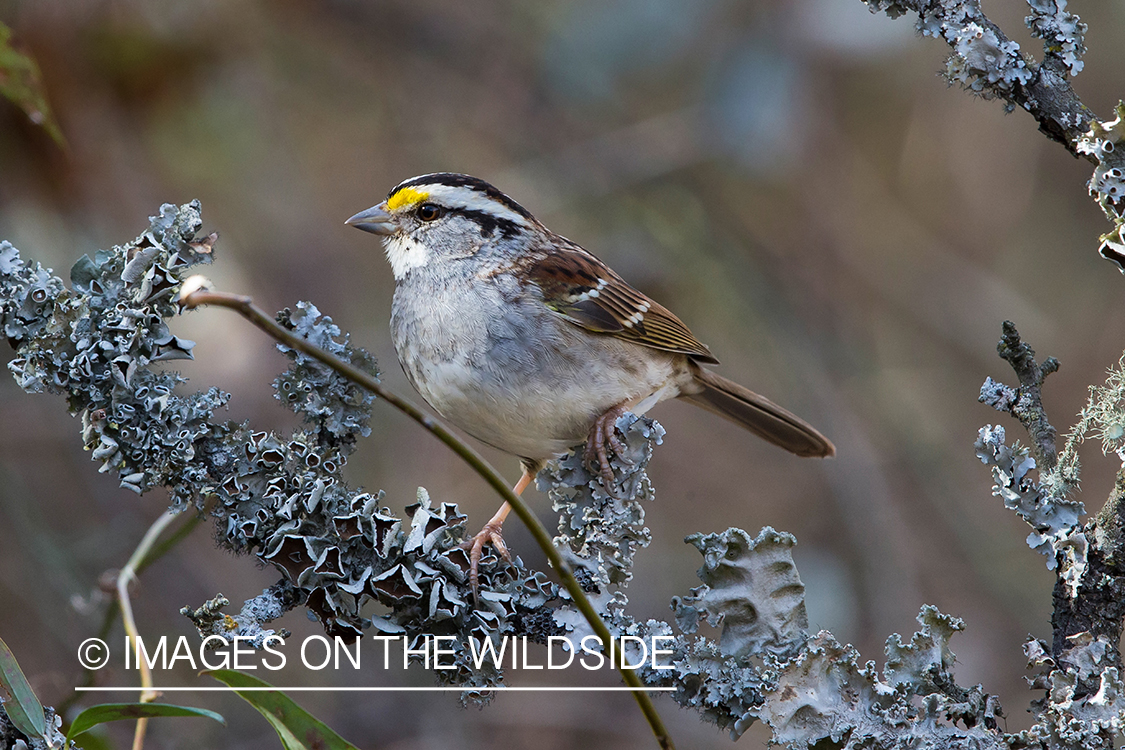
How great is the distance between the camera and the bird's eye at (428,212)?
3.08m

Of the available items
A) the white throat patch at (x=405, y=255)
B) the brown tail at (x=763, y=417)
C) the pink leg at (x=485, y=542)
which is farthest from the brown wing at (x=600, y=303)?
the pink leg at (x=485, y=542)

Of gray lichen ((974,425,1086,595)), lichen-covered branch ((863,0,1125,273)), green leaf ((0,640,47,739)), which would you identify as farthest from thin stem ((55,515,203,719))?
lichen-covered branch ((863,0,1125,273))

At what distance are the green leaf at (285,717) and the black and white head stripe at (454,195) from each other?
5.88 feet

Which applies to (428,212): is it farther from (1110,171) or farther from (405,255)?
(1110,171)

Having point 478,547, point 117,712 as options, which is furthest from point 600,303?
point 117,712

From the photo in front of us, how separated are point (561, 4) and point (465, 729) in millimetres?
3170

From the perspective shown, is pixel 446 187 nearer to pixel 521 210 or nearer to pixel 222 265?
pixel 521 210

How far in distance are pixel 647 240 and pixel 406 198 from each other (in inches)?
61.3

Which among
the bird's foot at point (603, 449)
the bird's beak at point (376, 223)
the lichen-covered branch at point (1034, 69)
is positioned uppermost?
the bird's beak at point (376, 223)

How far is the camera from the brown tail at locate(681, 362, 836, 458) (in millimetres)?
3465

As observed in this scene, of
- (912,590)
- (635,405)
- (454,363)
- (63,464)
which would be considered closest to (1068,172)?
(912,590)

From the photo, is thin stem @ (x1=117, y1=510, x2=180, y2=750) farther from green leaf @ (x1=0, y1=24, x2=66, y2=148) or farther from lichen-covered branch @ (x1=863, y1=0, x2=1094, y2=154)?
lichen-covered branch @ (x1=863, y1=0, x2=1094, y2=154)

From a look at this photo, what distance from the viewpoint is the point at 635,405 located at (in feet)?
10.0

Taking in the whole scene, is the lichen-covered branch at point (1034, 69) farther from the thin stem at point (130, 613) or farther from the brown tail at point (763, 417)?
the brown tail at point (763, 417)
